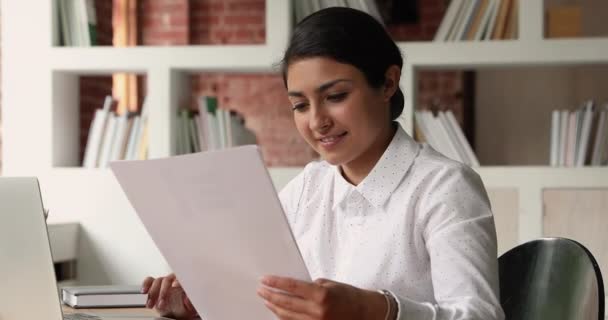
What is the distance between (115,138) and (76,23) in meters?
0.46

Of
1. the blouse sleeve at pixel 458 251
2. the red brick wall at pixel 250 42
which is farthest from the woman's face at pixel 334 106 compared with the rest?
the red brick wall at pixel 250 42

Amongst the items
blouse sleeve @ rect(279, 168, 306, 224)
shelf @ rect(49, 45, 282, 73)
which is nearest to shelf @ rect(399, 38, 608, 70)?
shelf @ rect(49, 45, 282, 73)

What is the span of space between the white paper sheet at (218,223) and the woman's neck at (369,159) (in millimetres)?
394

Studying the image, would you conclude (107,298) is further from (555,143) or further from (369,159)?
(555,143)

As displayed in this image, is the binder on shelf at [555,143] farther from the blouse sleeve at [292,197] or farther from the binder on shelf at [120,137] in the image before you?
the blouse sleeve at [292,197]

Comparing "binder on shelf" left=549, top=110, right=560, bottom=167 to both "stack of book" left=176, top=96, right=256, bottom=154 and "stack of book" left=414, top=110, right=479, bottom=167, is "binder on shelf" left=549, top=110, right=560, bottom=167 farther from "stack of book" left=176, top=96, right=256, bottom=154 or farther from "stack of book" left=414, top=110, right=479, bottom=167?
"stack of book" left=176, top=96, right=256, bottom=154

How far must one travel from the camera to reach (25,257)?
128 cm

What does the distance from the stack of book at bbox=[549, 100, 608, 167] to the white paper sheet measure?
88.8 inches

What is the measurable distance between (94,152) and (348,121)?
7.47 feet

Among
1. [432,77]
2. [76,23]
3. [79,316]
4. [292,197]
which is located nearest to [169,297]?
[79,316]

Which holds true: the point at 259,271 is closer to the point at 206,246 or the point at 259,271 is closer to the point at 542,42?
the point at 206,246

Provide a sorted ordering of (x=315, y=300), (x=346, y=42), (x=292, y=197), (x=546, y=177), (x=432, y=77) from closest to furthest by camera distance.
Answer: (x=315, y=300)
(x=346, y=42)
(x=292, y=197)
(x=546, y=177)
(x=432, y=77)

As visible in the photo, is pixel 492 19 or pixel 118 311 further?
pixel 492 19

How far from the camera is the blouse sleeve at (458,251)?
123 centimetres
